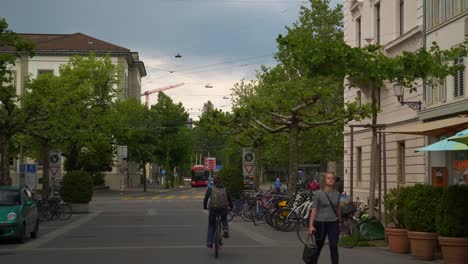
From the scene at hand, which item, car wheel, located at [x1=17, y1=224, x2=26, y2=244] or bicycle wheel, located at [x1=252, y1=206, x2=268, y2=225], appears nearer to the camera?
car wheel, located at [x1=17, y1=224, x2=26, y2=244]

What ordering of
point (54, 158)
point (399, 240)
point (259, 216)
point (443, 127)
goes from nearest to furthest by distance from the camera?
1. point (399, 240)
2. point (443, 127)
3. point (259, 216)
4. point (54, 158)

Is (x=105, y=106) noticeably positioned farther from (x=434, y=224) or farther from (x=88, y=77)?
(x=434, y=224)

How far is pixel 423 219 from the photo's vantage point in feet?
51.2

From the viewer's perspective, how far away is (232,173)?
3725 centimetres

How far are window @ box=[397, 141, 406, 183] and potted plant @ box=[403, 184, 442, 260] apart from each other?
16340mm

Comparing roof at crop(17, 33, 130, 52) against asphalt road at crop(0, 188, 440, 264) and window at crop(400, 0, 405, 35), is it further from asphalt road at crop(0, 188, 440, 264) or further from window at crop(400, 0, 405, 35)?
asphalt road at crop(0, 188, 440, 264)

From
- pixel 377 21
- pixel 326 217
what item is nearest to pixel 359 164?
pixel 377 21

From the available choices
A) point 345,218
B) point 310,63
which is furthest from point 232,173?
point 310,63

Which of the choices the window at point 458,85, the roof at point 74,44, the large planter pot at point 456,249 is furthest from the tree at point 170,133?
the large planter pot at point 456,249

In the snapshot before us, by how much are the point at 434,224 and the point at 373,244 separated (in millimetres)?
3662

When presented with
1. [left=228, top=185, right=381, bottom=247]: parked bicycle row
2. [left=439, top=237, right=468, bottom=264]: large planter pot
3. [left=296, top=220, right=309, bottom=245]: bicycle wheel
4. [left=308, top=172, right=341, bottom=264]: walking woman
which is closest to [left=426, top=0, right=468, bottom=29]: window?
[left=228, top=185, right=381, bottom=247]: parked bicycle row

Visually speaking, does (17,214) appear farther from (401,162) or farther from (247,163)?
(247,163)

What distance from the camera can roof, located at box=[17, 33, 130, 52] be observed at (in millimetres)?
84312

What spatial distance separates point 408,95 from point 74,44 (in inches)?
2405
